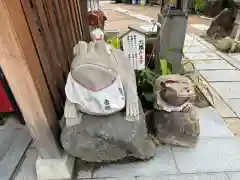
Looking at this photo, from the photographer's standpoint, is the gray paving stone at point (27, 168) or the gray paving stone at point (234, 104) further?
the gray paving stone at point (234, 104)

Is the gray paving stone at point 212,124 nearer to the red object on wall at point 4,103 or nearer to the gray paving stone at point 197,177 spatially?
the gray paving stone at point 197,177

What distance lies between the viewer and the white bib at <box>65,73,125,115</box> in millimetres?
1348

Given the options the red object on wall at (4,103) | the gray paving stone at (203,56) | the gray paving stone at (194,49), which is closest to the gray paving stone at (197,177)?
the red object on wall at (4,103)

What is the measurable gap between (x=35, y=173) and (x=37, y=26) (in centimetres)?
116

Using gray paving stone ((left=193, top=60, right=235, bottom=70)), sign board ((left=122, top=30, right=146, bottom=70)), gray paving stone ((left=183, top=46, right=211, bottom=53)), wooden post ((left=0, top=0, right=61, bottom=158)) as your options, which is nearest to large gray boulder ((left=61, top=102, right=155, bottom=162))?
wooden post ((left=0, top=0, right=61, bottom=158))

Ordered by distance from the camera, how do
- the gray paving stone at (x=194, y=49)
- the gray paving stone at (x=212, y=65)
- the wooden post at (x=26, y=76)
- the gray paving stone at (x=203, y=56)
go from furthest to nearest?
the gray paving stone at (x=194, y=49)
the gray paving stone at (x=203, y=56)
the gray paving stone at (x=212, y=65)
the wooden post at (x=26, y=76)

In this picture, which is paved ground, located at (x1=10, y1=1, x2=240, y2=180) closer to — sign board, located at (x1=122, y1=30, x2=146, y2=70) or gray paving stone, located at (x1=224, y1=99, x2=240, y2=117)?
gray paving stone, located at (x1=224, y1=99, x2=240, y2=117)

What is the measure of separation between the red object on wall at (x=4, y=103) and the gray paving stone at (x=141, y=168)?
50.5 inches

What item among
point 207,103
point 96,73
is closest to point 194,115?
point 207,103

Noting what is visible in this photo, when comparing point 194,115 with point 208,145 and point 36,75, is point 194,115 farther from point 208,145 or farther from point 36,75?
point 36,75

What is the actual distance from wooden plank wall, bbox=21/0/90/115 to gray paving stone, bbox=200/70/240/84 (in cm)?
197

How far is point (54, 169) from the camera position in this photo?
1.53 metres

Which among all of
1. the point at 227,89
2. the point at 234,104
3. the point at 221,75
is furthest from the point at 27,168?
→ the point at 221,75

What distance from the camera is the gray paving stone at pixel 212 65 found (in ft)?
10.6
